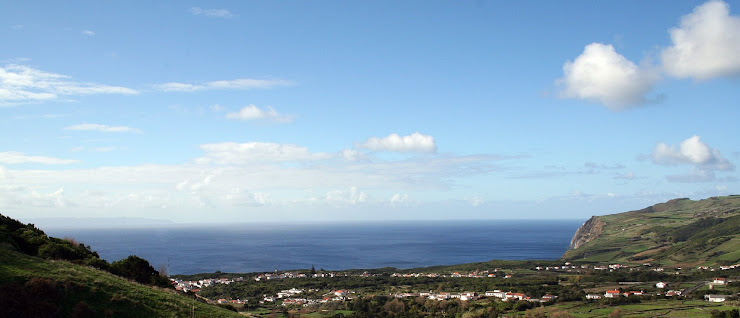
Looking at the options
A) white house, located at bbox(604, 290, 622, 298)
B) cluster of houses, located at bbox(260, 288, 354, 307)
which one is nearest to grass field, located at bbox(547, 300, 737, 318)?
white house, located at bbox(604, 290, 622, 298)

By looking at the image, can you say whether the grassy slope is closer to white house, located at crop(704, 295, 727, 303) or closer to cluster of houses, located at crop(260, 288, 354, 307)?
cluster of houses, located at crop(260, 288, 354, 307)

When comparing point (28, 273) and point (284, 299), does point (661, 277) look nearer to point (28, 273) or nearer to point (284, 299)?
point (284, 299)

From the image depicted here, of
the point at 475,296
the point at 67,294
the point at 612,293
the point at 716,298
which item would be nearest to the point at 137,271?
the point at 67,294

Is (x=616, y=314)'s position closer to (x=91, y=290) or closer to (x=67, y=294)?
(x=91, y=290)

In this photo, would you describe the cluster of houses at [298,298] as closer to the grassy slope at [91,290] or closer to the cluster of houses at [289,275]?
the cluster of houses at [289,275]

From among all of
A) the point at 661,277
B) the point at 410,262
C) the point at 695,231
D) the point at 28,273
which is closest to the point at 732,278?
the point at 661,277
